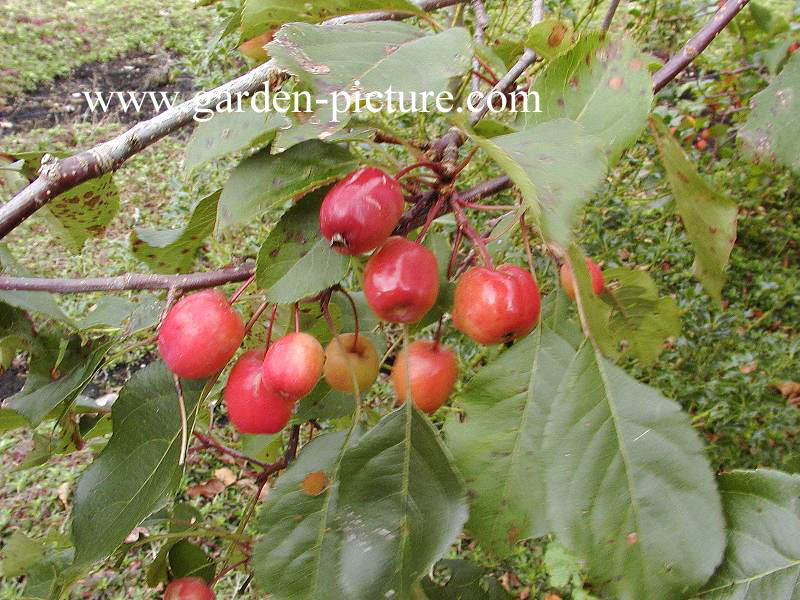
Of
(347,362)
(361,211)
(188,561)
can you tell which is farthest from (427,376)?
(188,561)

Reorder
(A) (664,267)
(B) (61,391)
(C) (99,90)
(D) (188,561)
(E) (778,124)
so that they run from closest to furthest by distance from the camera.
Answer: (B) (61,391), (D) (188,561), (E) (778,124), (A) (664,267), (C) (99,90)

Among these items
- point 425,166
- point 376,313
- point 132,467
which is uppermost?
point 425,166

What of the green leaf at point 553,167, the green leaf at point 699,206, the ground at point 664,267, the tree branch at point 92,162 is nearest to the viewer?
the green leaf at point 553,167

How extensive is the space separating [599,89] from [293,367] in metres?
0.48

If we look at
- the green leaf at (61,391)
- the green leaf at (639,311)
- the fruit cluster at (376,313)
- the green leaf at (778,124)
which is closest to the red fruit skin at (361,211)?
the fruit cluster at (376,313)

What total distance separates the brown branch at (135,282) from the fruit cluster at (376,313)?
3 centimetres

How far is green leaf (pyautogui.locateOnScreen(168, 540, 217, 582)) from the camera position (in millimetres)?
975

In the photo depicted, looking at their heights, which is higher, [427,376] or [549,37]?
[549,37]

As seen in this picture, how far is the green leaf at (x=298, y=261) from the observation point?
65 centimetres

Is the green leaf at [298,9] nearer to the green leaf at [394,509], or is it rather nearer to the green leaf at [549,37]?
the green leaf at [549,37]

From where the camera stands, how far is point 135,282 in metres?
0.70

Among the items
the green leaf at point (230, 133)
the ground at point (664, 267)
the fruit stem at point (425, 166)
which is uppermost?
the green leaf at point (230, 133)

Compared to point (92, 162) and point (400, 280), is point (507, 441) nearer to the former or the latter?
point (400, 280)

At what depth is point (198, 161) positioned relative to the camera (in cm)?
66
